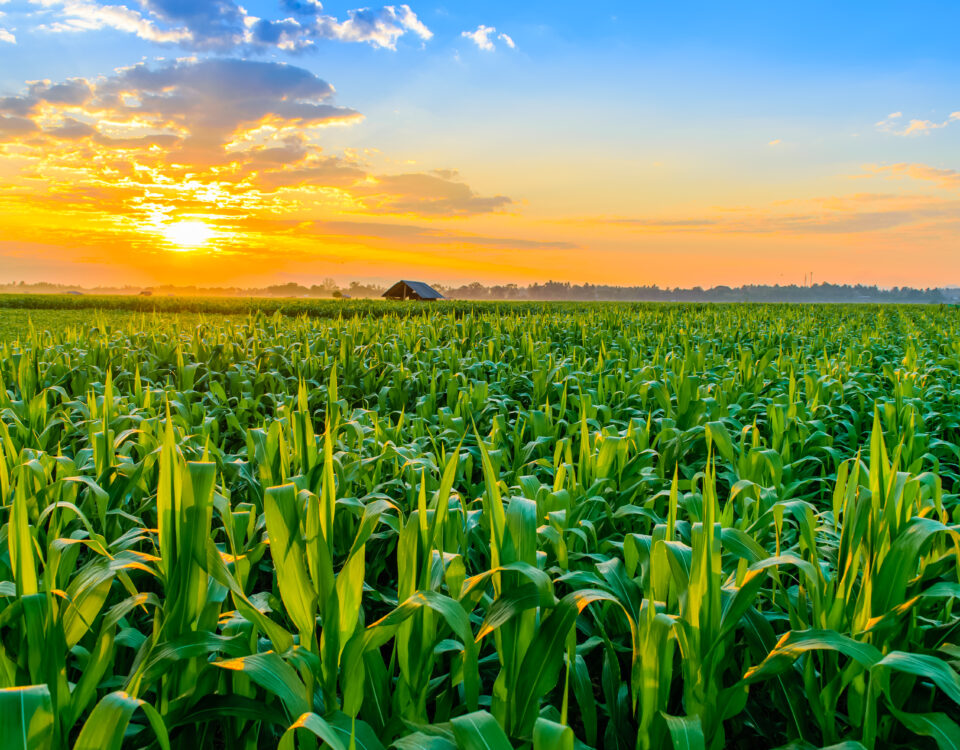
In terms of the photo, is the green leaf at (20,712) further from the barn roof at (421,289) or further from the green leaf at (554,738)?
Answer: the barn roof at (421,289)

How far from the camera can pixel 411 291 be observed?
7344 centimetres

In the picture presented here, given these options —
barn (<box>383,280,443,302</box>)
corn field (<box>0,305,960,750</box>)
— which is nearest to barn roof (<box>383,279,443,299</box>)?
barn (<box>383,280,443,302</box>)

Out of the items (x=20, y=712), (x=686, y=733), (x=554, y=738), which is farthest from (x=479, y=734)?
(x=20, y=712)

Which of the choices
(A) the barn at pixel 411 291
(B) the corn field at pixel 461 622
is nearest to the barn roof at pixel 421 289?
(A) the barn at pixel 411 291

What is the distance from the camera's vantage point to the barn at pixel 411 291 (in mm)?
72375

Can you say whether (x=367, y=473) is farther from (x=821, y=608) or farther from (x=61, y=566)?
(x=821, y=608)

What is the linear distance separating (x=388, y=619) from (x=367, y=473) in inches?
75.9

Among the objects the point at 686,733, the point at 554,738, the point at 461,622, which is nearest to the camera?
the point at 554,738

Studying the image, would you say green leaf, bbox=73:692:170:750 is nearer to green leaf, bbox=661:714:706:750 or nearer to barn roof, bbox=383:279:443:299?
green leaf, bbox=661:714:706:750

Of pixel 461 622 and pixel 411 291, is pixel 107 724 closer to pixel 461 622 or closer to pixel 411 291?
pixel 461 622

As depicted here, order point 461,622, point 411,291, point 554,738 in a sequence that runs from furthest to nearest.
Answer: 1. point 411,291
2. point 461,622
3. point 554,738

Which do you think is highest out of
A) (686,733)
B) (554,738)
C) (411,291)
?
(411,291)

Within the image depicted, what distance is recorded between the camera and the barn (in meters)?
72.4

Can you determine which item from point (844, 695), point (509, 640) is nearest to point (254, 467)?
point (509, 640)
